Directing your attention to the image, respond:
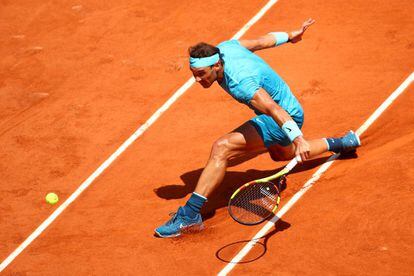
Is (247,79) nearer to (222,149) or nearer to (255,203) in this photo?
(222,149)

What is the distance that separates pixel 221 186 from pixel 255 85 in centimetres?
178

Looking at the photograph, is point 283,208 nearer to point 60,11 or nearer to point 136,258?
point 136,258

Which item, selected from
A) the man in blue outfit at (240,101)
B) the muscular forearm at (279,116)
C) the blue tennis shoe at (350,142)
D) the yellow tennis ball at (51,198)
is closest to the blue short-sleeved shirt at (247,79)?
the man in blue outfit at (240,101)

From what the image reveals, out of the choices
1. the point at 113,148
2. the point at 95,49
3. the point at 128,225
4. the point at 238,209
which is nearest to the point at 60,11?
the point at 95,49

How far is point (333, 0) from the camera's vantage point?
12406 millimetres

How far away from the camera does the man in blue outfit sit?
8117 millimetres

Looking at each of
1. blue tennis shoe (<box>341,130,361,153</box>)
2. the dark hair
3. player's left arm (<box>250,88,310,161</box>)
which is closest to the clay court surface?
blue tennis shoe (<box>341,130,361,153</box>)

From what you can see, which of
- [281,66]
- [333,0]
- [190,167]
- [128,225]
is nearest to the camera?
[128,225]

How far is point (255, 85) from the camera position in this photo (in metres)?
8.13

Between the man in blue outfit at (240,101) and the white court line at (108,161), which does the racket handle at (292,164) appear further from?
the white court line at (108,161)

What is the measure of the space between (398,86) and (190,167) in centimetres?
289

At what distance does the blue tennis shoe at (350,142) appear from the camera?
9148mm

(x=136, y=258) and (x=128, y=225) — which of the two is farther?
(x=128, y=225)

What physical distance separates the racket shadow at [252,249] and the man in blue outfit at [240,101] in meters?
0.50
